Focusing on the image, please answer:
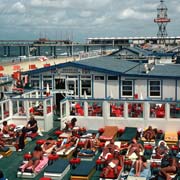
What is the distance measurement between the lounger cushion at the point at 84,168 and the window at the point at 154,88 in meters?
11.3

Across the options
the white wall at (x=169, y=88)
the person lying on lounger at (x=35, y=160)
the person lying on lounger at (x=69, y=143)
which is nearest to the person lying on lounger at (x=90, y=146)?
the person lying on lounger at (x=69, y=143)

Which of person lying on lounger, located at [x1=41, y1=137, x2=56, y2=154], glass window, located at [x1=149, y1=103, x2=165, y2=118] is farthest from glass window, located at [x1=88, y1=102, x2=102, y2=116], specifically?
person lying on lounger, located at [x1=41, y1=137, x2=56, y2=154]

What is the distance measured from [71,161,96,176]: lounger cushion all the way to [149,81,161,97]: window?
11342 millimetres

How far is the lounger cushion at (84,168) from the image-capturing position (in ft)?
40.7

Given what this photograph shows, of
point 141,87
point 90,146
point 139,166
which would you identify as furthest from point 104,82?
point 139,166

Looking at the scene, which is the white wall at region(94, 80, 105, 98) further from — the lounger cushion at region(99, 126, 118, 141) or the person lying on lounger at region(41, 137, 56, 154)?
the person lying on lounger at region(41, 137, 56, 154)

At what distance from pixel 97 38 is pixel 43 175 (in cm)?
13504

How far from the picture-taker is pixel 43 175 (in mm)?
13102

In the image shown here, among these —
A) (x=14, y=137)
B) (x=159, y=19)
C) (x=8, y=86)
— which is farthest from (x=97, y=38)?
(x=14, y=137)

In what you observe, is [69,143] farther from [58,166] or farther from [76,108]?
[76,108]

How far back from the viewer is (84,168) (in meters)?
12.9

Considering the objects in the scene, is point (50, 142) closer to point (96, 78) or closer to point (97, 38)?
point (96, 78)

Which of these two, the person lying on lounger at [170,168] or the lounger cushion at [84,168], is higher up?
the person lying on lounger at [170,168]

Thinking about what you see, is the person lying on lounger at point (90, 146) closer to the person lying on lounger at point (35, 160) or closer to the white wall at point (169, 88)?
the person lying on lounger at point (35, 160)
